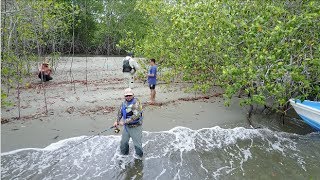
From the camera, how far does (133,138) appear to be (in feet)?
25.4

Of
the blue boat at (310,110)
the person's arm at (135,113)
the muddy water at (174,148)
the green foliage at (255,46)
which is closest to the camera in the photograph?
the person's arm at (135,113)

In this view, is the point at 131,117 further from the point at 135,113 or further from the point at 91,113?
the point at 91,113

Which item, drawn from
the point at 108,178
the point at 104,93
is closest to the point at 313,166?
the point at 108,178

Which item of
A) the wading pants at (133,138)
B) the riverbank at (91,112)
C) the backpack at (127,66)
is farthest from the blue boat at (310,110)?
the backpack at (127,66)

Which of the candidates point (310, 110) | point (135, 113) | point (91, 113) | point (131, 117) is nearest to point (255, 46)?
point (310, 110)

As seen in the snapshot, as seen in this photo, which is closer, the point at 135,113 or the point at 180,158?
the point at 135,113

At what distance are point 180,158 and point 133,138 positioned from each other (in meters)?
1.49

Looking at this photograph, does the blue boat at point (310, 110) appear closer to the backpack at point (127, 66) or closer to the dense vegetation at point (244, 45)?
the dense vegetation at point (244, 45)

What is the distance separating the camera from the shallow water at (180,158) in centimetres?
749

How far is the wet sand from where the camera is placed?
30.5 ft

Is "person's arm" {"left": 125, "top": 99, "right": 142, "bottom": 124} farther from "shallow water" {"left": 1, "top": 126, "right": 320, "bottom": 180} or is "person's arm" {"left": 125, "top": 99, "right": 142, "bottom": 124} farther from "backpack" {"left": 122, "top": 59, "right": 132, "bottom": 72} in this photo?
"backpack" {"left": 122, "top": 59, "right": 132, "bottom": 72}

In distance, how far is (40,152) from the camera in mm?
8219

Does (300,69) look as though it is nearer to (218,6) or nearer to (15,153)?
(218,6)

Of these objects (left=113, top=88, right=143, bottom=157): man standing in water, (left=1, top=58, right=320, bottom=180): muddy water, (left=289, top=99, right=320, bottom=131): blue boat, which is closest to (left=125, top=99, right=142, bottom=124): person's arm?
(left=113, top=88, right=143, bottom=157): man standing in water
